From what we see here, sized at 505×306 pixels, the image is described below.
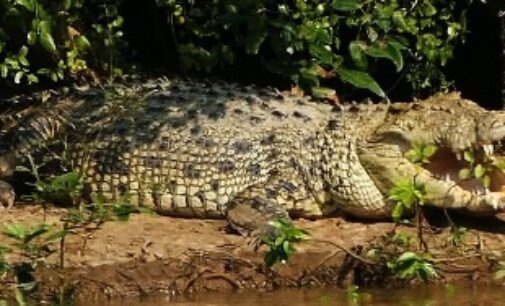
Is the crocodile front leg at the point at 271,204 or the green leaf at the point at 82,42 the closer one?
the crocodile front leg at the point at 271,204

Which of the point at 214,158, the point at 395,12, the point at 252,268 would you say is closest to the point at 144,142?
the point at 214,158

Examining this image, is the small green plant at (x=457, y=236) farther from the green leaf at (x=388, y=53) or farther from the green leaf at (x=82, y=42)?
the green leaf at (x=82, y=42)

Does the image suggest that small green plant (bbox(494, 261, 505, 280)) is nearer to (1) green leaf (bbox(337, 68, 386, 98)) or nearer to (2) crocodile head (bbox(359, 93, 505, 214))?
(2) crocodile head (bbox(359, 93, 505, 214))

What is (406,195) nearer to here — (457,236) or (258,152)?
(457,236)

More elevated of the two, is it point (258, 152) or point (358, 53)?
point (358, 53)

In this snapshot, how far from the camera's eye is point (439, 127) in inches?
289

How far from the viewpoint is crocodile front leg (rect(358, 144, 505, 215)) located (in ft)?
23.5

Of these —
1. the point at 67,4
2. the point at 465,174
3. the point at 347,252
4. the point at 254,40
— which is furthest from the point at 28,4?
the point at 465,174

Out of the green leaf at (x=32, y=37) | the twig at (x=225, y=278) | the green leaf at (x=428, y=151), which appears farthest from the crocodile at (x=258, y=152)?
the twig at (x=225, y=278)

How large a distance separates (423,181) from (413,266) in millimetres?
1051

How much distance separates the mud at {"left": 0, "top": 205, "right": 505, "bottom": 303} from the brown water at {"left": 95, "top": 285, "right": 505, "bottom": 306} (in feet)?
0.21

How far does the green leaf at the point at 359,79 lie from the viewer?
27.8ft

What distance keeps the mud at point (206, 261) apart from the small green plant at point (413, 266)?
0.26m

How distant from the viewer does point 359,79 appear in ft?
28.0
